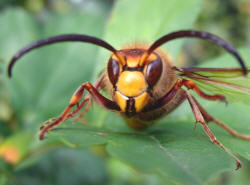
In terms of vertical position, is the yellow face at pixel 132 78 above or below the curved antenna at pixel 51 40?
below

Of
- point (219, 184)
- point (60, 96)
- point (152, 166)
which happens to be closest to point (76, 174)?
point (60, 96)

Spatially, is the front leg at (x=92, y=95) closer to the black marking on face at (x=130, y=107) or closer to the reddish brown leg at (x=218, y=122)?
the black marking on face at (x=130, y=107)

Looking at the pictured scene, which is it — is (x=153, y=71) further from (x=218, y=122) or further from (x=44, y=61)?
(x=44, y=61)

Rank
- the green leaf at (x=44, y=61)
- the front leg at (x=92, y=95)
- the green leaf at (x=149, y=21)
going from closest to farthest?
the front leg at (x=92, y=95)
the green leaf at (x=149, y=21)
the green leaf at (x=44, y=61)

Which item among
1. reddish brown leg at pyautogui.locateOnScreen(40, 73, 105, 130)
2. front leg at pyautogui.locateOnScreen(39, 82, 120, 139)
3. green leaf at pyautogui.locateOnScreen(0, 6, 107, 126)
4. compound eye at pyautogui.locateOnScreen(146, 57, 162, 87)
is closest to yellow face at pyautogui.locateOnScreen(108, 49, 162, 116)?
compound eye at pyautogui.locateOnScreen(146, 57, 162, 87)

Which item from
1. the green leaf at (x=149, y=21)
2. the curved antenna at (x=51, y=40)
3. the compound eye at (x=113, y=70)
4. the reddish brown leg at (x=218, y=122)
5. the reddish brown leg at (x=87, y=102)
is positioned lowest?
the reddish brown leg at (x=218, y=122)

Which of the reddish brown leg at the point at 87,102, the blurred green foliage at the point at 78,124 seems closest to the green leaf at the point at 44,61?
the blurred green foliage at the point at 78,124

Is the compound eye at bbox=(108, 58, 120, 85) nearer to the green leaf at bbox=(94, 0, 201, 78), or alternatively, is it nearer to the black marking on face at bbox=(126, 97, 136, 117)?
the black marking on face at bbox=(126, 97, 136, 117)
